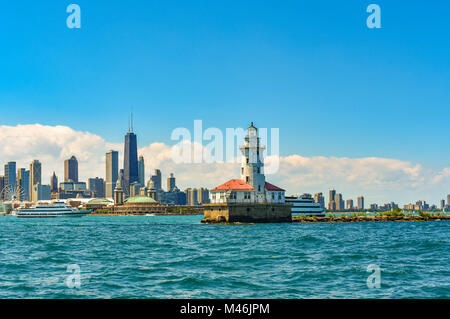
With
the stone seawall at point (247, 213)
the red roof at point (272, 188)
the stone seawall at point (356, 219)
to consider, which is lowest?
the stone seawall at point (356, 219)

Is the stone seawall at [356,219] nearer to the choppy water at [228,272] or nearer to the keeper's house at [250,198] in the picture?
the keeper's house at [250,198]

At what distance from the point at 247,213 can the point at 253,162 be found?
13.1 meters

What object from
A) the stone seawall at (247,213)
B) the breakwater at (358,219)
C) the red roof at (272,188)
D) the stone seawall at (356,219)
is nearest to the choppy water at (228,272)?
the stone seawall at (247,213)

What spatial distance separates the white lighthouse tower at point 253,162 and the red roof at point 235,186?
1.45 metres

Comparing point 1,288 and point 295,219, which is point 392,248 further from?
point 295,219

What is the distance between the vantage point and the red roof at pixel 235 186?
11412cm

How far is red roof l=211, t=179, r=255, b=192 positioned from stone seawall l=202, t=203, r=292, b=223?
12.7 feet

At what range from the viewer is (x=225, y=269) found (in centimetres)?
3525

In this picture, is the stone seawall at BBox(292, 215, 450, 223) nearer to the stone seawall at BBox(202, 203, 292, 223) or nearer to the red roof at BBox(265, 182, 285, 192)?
the stone seawall at BBox(202, 203, 292, 223)

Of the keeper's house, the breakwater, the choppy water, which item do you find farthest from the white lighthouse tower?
the choppy water

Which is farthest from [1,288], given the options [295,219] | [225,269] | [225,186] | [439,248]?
[295,219]

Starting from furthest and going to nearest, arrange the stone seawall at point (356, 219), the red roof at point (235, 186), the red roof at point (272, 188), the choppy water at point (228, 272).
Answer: the stone seawall at point (356, 219)
the red roof at point (272, 188)
the red roof at point (235, 186)
the choppy water at point (228, 272)
